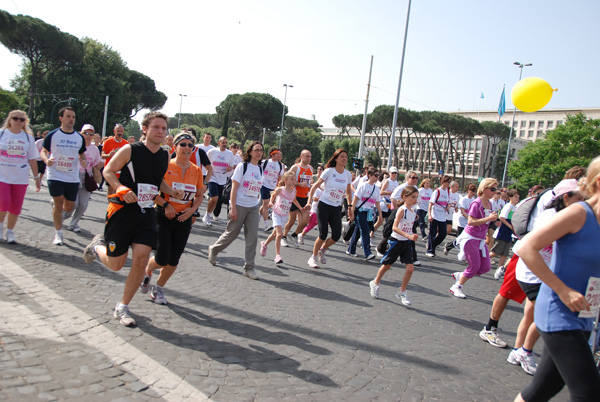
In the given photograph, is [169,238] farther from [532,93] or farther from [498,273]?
[498,273]

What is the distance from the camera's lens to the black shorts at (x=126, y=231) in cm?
386

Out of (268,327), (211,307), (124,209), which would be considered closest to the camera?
(124,209)

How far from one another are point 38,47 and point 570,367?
54770 mm

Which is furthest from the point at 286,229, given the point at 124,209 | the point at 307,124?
the point at 307,124

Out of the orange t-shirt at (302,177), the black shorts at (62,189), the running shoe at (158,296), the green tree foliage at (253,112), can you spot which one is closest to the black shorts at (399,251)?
the running shoe at (158,296)

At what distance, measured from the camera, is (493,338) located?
15.6ft

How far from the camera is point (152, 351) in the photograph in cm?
346

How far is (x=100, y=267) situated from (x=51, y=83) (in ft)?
165

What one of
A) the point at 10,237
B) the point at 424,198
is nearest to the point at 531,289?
the point at 10,237

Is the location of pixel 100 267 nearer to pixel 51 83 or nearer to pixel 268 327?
pixel 268 327

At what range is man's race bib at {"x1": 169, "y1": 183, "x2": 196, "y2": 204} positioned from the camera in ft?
15.1

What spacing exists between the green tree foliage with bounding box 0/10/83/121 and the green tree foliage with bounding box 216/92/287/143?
27.6m

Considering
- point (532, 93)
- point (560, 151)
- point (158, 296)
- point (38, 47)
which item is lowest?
point (158, 296)

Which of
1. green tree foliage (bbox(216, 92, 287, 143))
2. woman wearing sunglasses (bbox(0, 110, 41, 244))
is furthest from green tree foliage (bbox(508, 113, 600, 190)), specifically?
woman wearing sunglasses (bbox(0, 110, 41, 244))
